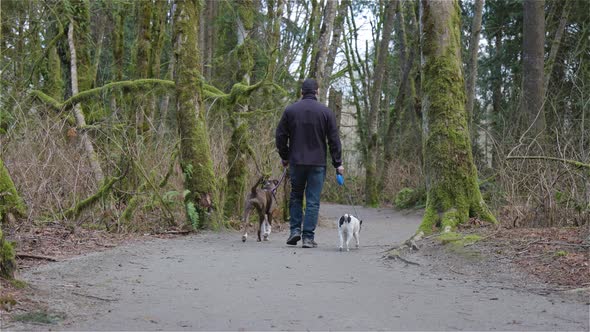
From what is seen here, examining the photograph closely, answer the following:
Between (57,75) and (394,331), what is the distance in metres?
17.4

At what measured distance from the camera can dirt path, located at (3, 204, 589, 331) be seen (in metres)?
5.44

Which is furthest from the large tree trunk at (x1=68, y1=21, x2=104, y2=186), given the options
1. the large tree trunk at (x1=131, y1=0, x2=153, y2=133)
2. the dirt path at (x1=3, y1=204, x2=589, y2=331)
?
the dirt path at (x1=3, y1=204, x2=589, y2=331)

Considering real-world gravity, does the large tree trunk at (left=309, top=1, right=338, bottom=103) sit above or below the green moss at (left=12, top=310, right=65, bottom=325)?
above

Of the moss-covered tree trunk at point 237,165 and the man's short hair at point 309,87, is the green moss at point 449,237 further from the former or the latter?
the moss-covered tree trunk at point 237,165

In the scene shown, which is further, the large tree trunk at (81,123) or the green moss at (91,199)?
the large tree trunk at (81,123)

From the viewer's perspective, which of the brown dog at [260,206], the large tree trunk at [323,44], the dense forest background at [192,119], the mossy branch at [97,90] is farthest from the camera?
the large tree trunk at [323,44]

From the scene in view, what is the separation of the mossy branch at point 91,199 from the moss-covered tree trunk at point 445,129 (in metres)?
5.36

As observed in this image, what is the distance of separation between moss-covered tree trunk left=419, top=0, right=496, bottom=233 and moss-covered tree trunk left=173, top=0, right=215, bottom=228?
454cm

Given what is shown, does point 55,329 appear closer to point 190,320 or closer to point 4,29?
point 190,320

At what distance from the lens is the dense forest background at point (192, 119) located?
36.2 feet

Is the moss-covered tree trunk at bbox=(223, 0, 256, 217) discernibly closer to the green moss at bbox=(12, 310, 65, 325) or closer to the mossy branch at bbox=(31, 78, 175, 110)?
the mossy branch at bbox=(31, 78, 175, 110)

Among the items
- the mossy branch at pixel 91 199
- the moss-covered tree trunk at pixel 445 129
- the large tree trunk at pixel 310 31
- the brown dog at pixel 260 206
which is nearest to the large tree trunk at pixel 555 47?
the large tree trunk at pixel 310 31

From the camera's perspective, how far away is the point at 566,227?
362 inches

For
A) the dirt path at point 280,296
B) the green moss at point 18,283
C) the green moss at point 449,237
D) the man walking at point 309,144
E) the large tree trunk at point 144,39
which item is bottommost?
the dirt path at point 280,296
